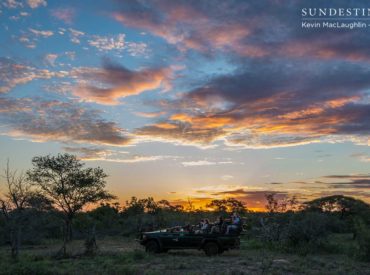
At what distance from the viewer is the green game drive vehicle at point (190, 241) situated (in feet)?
77.2

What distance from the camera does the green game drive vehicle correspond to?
77.2 feet

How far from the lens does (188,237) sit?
23.8m

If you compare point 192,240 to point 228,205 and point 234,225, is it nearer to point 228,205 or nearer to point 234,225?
point 234,225

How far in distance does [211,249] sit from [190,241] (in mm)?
1188

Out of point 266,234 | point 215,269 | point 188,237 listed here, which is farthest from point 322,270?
point 266,234

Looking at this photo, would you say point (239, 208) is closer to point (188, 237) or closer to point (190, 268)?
point (188, 237)

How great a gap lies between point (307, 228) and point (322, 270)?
30.6 feet

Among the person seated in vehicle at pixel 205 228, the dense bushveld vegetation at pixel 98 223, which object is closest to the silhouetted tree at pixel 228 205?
the dense bushveld vegetation at pixel 98 223

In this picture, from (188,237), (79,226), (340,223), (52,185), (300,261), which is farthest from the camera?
(79,226)

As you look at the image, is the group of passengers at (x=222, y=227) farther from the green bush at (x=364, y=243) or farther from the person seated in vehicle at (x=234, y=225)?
the green bush at (x=364, y=243)

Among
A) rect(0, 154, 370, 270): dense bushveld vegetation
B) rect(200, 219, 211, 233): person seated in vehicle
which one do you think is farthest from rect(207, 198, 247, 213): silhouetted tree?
rect(200, 219, 211, 233): person seated in vehicle

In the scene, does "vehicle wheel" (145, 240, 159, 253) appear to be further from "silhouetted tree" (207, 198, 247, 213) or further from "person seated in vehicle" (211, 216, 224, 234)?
"silhouetted tree" (207, 198, 247, 213)

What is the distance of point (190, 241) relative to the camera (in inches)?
934

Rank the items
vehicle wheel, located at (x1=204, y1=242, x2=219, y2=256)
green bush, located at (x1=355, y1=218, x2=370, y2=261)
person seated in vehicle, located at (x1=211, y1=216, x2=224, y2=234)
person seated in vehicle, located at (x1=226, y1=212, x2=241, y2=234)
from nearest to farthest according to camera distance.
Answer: green bush, located at (x1=355, y1=218, x2=370, y2=261) → vehicle wheel, located at (x1=204, y1=242, x2=219, y2=256) → person seated in vehicle, located at (x1=226, y1=212, x2=241, y2=234) → person seated in vehicle, located at (x1=211, y1=216, x2=224, y2=234)
